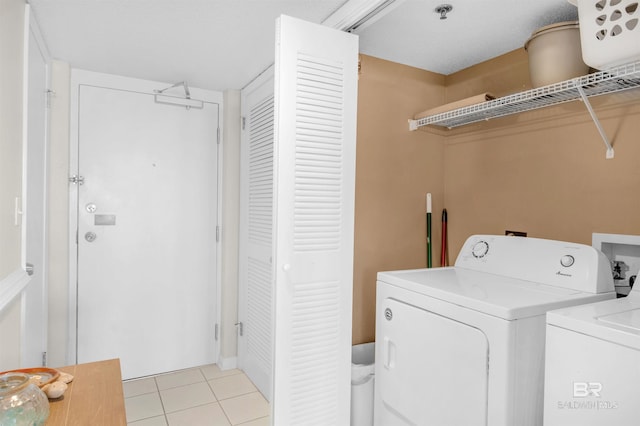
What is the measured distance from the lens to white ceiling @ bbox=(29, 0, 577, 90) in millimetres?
1731

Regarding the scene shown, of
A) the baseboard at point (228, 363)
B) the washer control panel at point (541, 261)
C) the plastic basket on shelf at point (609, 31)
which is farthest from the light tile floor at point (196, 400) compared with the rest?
the plastic basket on shelf at point (609, 31)

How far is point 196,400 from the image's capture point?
2459mm

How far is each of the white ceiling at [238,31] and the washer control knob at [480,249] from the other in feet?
3.73

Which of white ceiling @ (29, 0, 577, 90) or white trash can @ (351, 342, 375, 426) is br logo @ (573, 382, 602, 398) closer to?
white trash can @ (351, 342, 375, 426)

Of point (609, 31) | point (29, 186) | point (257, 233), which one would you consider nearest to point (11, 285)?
point (29, 186)

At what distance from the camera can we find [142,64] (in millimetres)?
2453

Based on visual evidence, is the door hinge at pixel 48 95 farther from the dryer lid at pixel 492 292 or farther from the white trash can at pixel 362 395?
the white trash can at pixel 362 395

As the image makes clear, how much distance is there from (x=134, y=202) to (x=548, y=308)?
8.77ft

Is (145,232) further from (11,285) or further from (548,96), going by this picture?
(548,96)

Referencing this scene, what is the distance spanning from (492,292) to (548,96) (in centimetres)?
99

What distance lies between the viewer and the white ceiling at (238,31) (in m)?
1.73

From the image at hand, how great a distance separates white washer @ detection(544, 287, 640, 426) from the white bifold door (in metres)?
0.92

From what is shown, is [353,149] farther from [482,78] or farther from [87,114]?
[87,114]

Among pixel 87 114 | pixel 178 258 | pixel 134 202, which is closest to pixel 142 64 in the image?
pixel 87 114
